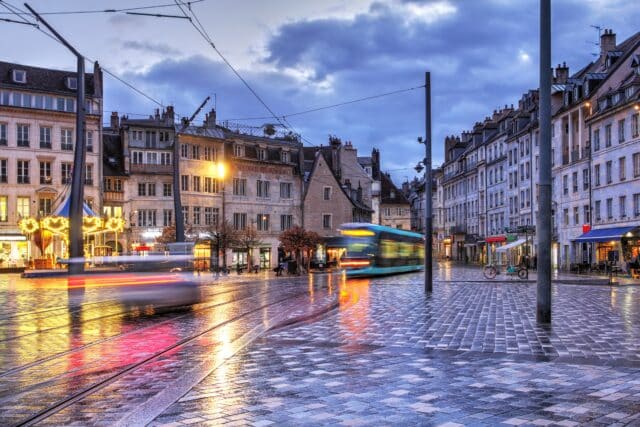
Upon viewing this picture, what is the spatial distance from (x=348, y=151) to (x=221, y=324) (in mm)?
71425

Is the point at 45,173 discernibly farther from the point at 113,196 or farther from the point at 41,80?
the point at 41,80

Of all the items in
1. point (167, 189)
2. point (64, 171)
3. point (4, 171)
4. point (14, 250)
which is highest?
point (64, 171)

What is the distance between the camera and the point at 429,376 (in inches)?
348

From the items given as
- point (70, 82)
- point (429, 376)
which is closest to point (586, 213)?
point (70, 82)

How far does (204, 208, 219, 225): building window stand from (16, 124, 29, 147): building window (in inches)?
639

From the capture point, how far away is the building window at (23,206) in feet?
198

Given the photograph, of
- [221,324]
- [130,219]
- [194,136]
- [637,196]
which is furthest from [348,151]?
[221,324]

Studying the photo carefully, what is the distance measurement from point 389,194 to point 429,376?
99933mm

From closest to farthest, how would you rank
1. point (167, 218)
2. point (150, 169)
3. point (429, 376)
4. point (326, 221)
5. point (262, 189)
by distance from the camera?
point (429, 376), point (150, 169), point (167, 218), point (262, 189), point (326, 221)

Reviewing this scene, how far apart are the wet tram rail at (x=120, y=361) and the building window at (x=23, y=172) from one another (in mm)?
47301

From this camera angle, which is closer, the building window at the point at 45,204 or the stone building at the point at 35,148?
the stone building at the point at 35,148

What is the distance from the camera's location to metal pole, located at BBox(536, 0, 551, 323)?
48.0 feet

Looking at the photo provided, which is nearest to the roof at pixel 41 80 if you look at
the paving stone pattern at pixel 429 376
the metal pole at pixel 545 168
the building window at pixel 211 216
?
the building window at pixel 211 216

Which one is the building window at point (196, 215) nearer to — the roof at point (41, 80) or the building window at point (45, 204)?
the building window at point (45, 204)
